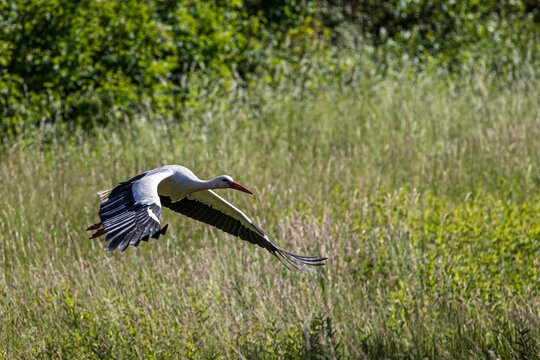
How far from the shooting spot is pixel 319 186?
562 centimetres

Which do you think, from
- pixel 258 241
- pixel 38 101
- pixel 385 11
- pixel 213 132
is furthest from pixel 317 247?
pixel 385 11

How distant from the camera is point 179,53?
8.84 m

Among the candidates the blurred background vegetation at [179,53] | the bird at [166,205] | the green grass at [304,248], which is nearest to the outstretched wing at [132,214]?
the bird at [166,205]

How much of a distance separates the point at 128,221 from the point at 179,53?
238 inches

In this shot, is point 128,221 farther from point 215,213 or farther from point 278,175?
point 278,175

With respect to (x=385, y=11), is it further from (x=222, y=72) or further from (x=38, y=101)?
(x=38, y=101)

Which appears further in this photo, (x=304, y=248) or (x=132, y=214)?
(x=304, y=248)

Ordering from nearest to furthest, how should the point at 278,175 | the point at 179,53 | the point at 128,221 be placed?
the point at 128,221
the point at 278,175
the point at 179,53

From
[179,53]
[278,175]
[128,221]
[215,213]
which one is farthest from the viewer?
[179,53]

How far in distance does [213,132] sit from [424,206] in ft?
9.59

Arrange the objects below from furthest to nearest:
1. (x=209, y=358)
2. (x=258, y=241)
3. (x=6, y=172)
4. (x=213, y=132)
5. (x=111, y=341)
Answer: (x=213, y=132), (x=6, y=172), (x=258, y=241), (x=111, y=341), (x=209, y=358)

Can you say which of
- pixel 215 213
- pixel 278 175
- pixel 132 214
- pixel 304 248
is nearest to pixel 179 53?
pixel 278 175

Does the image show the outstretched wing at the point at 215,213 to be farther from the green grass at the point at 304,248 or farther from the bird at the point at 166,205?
the green grass at the point at 304,248

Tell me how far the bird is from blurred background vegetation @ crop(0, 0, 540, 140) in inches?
129
